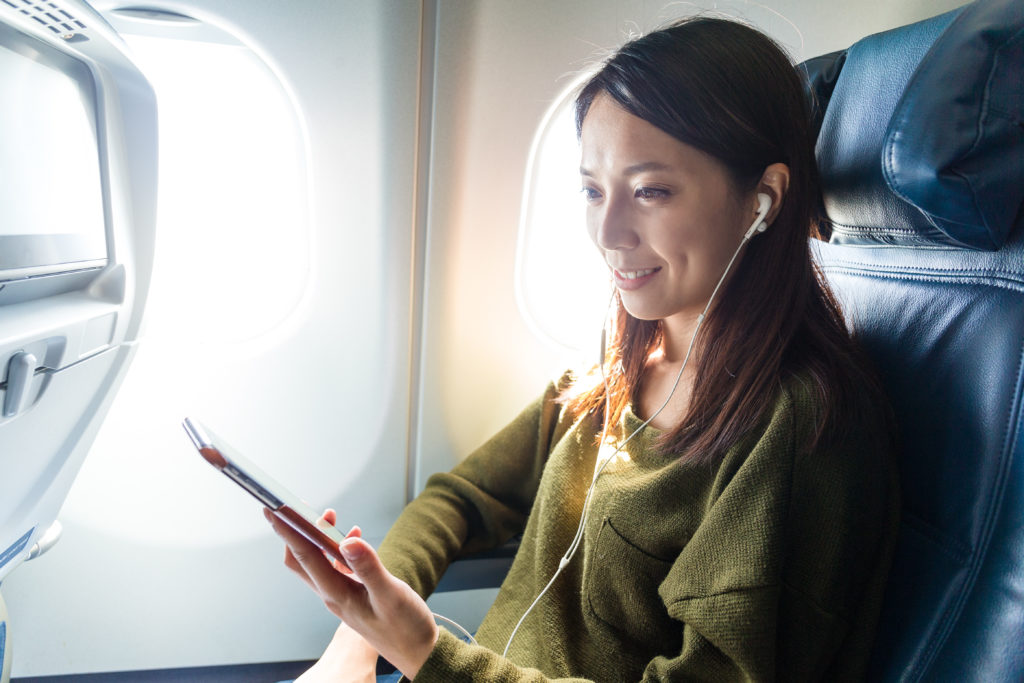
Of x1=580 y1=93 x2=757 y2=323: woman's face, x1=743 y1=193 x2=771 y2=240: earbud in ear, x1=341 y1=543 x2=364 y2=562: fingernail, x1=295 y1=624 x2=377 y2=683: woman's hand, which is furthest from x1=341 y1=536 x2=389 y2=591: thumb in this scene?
x1=743 y1=193 x2=771 y2=240: earbud in ear

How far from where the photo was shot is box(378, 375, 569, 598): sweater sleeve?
1375 millimetres

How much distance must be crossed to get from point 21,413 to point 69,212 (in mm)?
259

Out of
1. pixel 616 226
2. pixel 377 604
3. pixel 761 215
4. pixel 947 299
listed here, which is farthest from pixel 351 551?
pixel 947 299

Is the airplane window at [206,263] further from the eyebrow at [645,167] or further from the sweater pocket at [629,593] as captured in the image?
the sweater pocket at [629,593]

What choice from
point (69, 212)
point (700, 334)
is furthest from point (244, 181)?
point (700, 334)

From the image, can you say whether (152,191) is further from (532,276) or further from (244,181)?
(532,276)

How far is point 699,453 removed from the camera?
99 centimetres

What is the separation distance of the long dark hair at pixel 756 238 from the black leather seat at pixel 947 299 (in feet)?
0.23

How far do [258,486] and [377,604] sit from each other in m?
0.26

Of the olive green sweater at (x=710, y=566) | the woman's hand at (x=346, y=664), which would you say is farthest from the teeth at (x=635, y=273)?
the woman's hand at (x=346, y=664)

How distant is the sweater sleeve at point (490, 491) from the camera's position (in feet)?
4.51

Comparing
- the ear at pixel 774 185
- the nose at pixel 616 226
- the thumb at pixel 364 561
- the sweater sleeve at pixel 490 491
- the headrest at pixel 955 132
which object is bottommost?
the sweater sleeve at pixel 490 491

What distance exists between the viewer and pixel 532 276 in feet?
5.36

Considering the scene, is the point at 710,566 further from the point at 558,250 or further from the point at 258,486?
the point at 558,250
